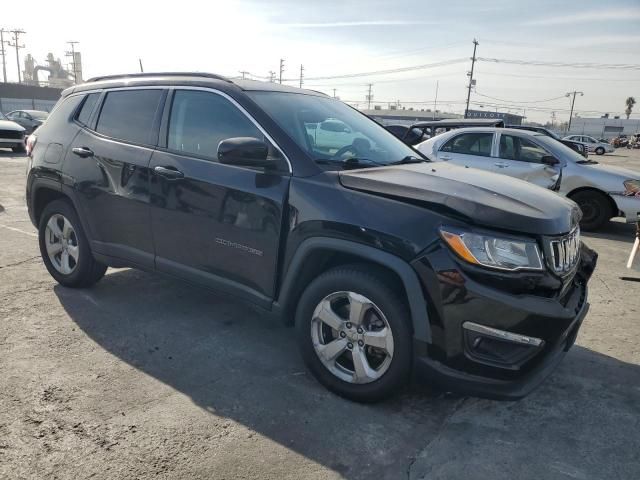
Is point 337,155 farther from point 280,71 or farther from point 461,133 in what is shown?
point 280,71

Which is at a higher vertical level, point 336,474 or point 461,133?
point 461,133

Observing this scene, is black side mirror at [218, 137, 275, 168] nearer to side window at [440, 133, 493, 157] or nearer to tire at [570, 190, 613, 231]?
side window at [440, 133, 493, 157]

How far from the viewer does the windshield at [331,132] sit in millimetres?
3299

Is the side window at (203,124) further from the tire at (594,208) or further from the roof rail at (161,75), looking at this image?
the tire at (594,208)

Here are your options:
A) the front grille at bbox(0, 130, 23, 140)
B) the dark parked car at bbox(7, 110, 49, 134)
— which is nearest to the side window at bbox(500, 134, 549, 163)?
the front grille at bbox(0, 130, 23, 140)

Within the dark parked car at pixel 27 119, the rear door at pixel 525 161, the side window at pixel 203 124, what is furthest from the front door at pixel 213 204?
the dark parked car at pixel 27 119

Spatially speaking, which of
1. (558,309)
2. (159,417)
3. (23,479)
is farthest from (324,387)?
(23,479)

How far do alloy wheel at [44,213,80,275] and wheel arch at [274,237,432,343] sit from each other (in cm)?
232

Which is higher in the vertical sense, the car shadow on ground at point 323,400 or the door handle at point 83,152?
the door handle at point 83,152

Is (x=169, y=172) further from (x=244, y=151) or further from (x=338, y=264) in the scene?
(x=338, y=264)

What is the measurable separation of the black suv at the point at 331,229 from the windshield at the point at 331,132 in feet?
0.06

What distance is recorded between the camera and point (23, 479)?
226 cm

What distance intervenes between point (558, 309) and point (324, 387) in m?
1.41

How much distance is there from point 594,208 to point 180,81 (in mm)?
7345
